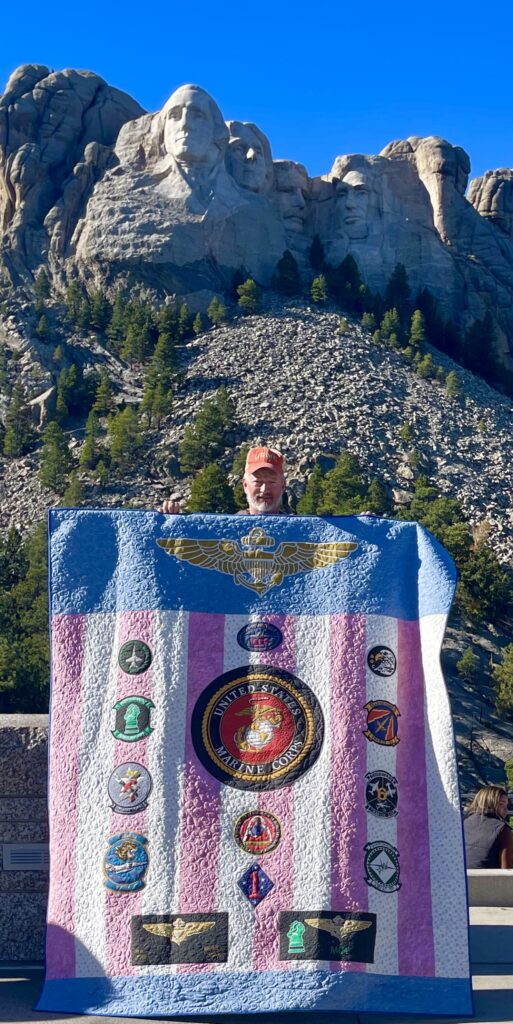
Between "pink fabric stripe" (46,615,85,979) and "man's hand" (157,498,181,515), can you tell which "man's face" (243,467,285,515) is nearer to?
"man's hand" (157,498,181,515)

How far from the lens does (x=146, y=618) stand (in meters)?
5.88

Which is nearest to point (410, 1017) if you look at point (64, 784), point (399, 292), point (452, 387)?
point (64, 784)

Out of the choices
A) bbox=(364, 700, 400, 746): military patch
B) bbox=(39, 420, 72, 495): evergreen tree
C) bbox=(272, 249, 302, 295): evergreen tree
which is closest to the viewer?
bbox=(364, 700, 400, 746): military patch

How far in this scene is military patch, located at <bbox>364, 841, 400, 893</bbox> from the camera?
5539 millimetres

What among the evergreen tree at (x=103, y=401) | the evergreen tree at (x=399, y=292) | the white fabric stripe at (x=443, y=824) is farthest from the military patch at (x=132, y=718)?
the evergreen tree at (x=399, y=292)

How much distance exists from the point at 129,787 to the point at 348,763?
3.40 ft

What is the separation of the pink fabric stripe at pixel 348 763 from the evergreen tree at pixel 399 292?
5729cm

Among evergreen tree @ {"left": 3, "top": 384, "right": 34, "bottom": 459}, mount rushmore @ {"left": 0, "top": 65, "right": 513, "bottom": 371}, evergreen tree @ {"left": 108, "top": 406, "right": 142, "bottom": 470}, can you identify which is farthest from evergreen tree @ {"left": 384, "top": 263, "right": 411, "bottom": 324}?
evergreen tree @ {"left": 3, "top": 384, "right": 34, "bottom": 459}

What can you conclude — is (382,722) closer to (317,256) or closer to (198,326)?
(198,326)

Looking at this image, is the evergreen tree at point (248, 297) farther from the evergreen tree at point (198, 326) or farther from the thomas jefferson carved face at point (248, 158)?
the thomas jefferson carved face at point (248, 158)

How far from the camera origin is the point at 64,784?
5.66 meters

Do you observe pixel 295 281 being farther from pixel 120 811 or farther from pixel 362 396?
pixel 120 811

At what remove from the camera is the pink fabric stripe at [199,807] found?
5.49 metres

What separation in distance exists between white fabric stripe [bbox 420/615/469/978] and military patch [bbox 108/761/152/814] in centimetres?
133
